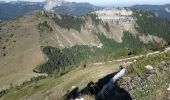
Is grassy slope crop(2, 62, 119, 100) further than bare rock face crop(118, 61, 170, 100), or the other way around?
grassy slope crop(2, 62, 119, 100)

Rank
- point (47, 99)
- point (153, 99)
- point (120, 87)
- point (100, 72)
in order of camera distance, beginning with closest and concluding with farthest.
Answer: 1. point (153, 99)
2. point (120, 87)
3. point (100, 72)
4. point (47, 99)

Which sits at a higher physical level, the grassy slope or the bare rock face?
the bare rock face

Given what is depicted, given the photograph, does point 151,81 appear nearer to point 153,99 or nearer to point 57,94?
point 153,99

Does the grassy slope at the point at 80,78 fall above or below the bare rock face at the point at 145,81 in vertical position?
below

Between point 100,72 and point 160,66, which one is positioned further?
point 100,72

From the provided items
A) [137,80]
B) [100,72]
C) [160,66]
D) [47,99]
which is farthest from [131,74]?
[47,99]

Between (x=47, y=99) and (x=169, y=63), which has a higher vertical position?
(x=169, y=63)

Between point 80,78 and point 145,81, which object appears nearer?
point 145,81

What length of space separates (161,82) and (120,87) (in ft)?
21.2

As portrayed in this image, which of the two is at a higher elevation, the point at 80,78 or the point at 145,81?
the point at 145,81

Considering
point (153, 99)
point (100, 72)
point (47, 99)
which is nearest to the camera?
point (153, 99)

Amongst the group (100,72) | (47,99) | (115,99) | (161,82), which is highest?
(161,82)

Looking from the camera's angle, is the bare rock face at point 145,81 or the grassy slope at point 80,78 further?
the grassy slope at point 80,78

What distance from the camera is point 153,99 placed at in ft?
167
